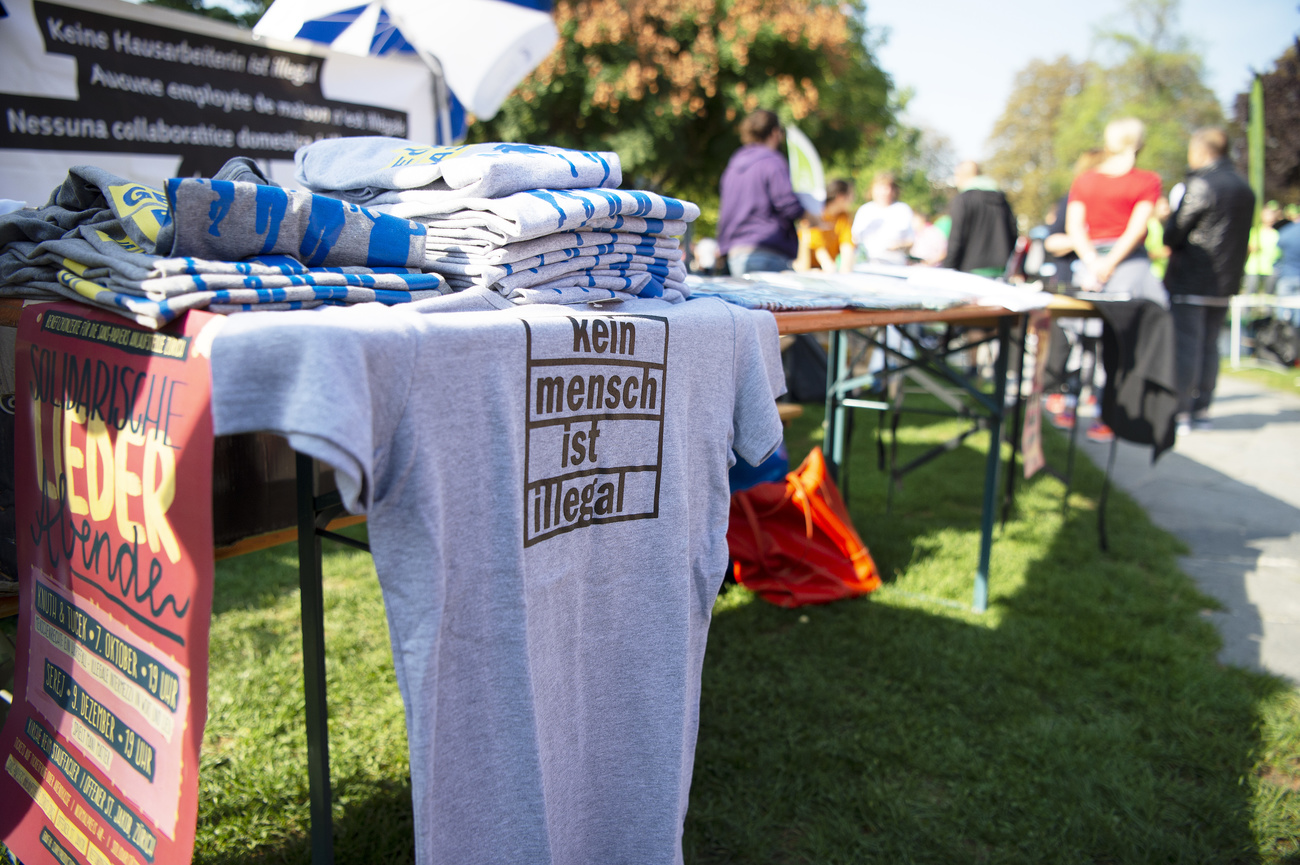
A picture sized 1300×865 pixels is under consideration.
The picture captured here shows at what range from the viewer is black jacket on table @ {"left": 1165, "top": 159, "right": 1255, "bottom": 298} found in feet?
17.4

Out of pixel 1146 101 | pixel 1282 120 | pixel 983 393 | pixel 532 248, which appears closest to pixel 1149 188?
pixel 983 393

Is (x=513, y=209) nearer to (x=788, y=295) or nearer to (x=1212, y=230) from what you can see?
(x=788, y=295)

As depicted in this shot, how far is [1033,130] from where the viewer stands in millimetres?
40719

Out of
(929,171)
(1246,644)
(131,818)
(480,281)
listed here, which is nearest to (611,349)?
(480,281)

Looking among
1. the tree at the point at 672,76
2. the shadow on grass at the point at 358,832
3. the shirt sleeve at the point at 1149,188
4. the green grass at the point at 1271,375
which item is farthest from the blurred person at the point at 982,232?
the tree at the point at 672,76

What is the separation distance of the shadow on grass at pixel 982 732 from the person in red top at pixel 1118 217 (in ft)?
7.36

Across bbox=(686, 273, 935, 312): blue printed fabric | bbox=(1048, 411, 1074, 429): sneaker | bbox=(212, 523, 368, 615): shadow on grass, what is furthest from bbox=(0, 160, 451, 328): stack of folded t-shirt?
bbox=(1048, 411, 1074, 429): sneaker

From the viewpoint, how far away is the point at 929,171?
44.2 meters

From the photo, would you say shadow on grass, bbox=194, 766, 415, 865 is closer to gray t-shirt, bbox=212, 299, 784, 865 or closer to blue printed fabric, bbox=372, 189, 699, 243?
gray t-shirt, bbox=212, 299, 784, 865

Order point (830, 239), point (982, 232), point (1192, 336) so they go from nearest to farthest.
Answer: point (1192, 336)
point (982, 232)
point (830, 239)

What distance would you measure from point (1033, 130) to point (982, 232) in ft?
135

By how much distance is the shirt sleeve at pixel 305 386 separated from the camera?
761 millimetres

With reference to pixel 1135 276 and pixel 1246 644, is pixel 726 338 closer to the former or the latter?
pixel 1246 644

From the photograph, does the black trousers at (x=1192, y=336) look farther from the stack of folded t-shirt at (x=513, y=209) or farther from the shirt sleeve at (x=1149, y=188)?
the stack of folded t-shirt at (x=513, y=209)
